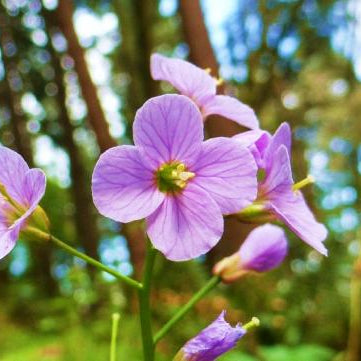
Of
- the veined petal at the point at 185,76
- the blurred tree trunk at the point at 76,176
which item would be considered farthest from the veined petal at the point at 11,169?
the blurred tree trunk at the point at 76,176

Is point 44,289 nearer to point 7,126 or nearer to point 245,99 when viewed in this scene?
point 7,126

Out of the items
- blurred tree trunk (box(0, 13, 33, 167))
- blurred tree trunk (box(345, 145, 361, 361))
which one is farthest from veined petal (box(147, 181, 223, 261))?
blurred tree trunk (box(0, 13, 33, 167))

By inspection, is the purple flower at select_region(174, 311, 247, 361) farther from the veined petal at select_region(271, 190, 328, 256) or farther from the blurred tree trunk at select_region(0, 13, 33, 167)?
the blurred tree trunk at select_region(0, 13, 33, 167)

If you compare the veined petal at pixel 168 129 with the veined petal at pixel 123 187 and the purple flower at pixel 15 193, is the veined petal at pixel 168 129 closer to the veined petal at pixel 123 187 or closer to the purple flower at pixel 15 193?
the veined petal at pixel 123 187

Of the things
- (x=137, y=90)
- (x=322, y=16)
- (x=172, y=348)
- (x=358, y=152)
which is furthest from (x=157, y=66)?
(x=358, y=152)

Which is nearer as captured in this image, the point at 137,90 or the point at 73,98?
the point at 137,90

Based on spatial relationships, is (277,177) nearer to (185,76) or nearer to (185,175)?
(185,175)

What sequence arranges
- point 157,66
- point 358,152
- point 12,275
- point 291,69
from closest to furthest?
1. point 157,66
2. point 291,69
3. point 358,152
4. point 12,275
